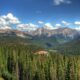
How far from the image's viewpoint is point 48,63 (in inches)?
6973

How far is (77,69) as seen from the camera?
158125mm

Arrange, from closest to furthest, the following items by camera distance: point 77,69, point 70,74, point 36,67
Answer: point 70,74
point 77,69
point 36,67

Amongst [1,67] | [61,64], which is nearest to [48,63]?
[61,64]

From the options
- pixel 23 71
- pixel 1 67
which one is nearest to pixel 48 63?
pixel 23 71

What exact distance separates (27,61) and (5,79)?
3221cm

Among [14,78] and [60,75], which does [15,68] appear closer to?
[14,78]

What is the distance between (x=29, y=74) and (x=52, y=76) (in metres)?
18.9

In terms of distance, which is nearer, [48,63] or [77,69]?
[77,69]

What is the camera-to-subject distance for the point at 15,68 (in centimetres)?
19312

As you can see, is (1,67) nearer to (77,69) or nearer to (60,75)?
(60,75)

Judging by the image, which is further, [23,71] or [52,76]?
[23,71]

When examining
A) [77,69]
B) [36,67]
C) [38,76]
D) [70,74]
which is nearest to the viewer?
[70,74]

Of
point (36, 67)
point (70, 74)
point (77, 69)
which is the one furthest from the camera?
point (36, 67)

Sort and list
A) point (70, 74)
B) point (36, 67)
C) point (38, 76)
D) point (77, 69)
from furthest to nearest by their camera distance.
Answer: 1. point (36, 67)
2. point (38, 76)
3. point (77, 69)
4. point (70, 74)
